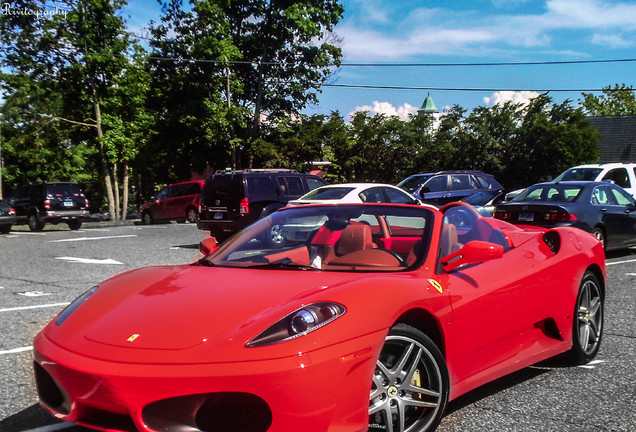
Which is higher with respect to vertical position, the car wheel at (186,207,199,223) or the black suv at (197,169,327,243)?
the black suv at (197,169,327,243)

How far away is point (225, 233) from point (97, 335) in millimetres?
12484

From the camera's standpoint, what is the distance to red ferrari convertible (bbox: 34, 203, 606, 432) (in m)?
2.63

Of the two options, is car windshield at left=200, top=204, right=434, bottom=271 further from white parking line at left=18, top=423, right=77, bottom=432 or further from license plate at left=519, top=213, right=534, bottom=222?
license plate at left=519, top=213, right=534, bottom=222

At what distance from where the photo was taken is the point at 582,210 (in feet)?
36.8

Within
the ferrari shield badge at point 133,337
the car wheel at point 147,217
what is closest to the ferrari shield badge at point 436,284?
the ferrari shield badge at point 133,337

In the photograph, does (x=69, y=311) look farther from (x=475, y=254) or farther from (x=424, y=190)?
(x=424, y=190)

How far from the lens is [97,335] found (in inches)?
119

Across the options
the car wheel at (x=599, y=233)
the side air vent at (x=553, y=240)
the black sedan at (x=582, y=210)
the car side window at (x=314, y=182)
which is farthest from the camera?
the car side window at (x=314, y=182)

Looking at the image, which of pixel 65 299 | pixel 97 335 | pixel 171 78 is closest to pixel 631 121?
pixel 171 78

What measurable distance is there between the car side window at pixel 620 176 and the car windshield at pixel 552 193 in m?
6.27

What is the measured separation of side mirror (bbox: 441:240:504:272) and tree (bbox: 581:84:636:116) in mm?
85028

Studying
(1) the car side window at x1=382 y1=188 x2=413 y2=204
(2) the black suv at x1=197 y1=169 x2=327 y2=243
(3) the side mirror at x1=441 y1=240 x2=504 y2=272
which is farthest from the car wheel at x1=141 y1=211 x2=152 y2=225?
(3) the side mirror at x1=441 y1=240 x2=504 y2=272

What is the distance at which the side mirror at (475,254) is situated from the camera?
11.7 ft

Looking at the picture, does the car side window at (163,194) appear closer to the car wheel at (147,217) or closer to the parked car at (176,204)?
the parked car at (176,204)
